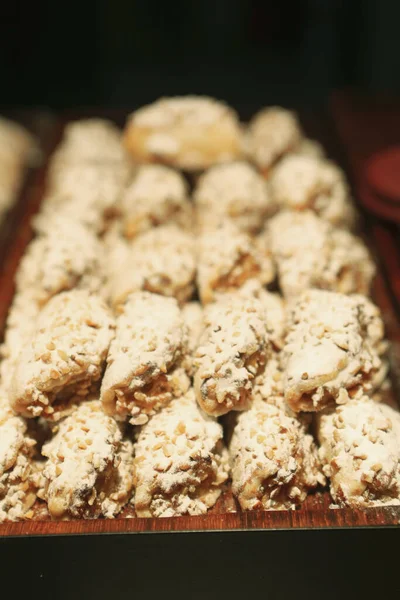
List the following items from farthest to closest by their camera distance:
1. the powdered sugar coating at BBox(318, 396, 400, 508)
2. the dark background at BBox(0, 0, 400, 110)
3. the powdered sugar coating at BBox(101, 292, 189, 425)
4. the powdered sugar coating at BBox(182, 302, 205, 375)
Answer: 1. the dark background at BBox(0, 0, 400, 110)
2. the powdered sugar coating at BBox(182, 302, 205, 375)
3. the powdered sugar coating at BBox(101, 292, 189, 425)
4. the powdered sugar coating at BBox(318, 396, 400, 508)

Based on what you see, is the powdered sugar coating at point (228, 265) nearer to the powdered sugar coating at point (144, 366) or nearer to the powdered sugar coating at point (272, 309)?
the powdered sugar coating at point (272, 309)

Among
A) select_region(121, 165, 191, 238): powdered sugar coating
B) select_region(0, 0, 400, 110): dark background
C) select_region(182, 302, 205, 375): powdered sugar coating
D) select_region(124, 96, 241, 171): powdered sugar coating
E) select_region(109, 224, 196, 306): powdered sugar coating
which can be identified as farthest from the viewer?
select_region(0, 0, 400, 110): dark background

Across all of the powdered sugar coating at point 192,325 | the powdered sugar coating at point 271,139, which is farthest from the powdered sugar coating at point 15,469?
the powdered sugar coating at point 271,139

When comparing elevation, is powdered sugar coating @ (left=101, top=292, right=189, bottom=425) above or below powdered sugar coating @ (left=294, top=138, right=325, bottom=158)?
below

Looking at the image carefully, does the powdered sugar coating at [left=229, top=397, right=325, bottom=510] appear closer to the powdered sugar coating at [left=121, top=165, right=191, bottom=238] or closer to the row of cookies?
the row of cookies

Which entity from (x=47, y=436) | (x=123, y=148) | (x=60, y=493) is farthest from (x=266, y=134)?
(x=60, y=493)

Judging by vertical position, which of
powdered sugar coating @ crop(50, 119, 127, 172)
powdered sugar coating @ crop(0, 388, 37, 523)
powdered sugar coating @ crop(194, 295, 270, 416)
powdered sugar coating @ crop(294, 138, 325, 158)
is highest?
powdered sugar coating @ crop(294, 138, 325, 158)

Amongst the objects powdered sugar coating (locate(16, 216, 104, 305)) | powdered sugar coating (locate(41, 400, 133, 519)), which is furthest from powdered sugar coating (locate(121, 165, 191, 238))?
powdered sugar coating (locate(41, 400, 133, 519))

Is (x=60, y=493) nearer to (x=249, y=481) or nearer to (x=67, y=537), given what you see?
(x=67, y=537)
